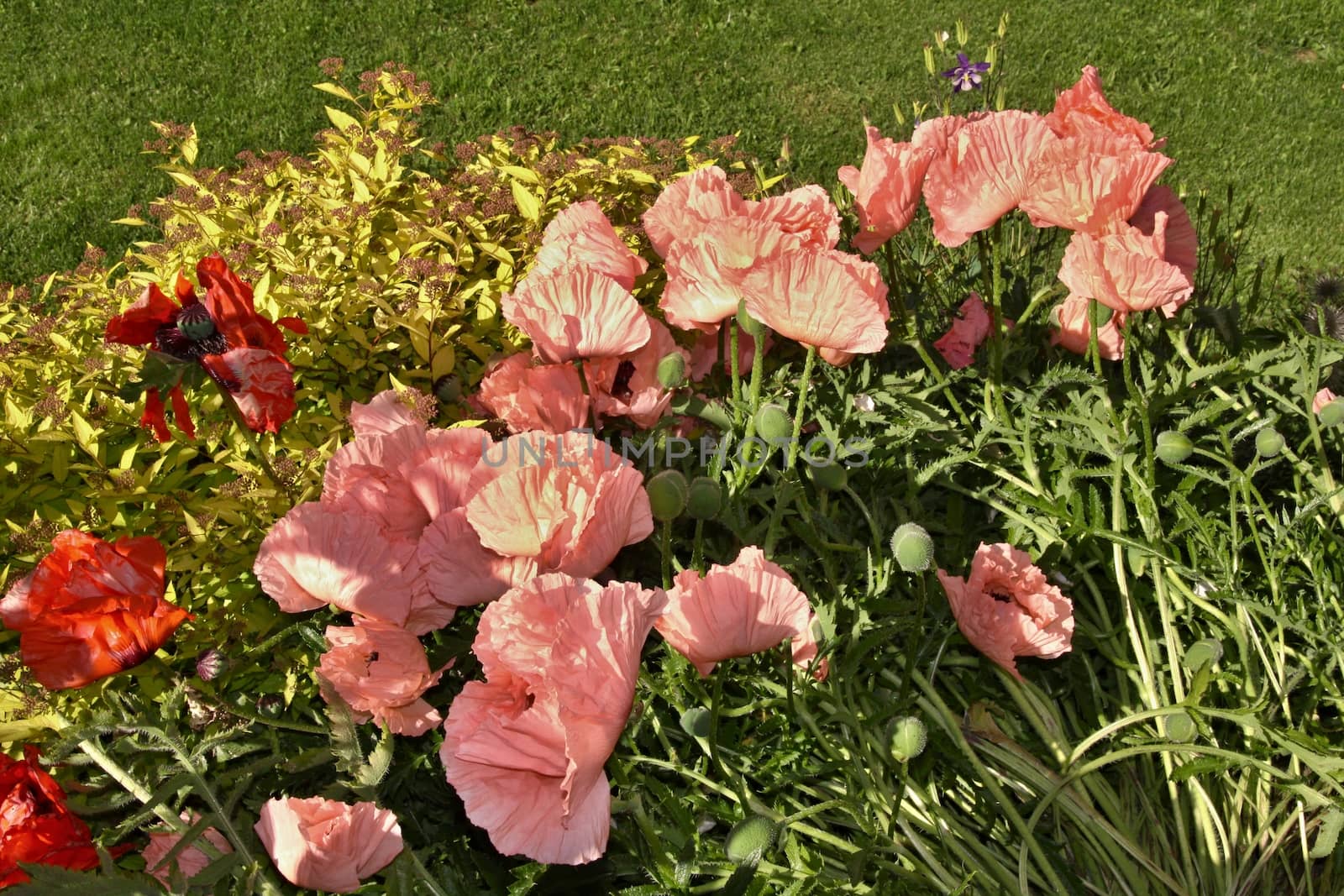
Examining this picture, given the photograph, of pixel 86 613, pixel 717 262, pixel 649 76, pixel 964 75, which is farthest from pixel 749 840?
pixel 649 76

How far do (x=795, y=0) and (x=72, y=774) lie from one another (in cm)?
484

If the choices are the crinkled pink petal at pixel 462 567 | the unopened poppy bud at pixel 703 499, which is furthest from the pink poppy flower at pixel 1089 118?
the crinkled pink petal at pixel 462 567

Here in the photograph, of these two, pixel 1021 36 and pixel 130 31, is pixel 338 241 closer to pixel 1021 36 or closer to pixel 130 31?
pixel 130 31

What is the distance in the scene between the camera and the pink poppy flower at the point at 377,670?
1118 millimetres

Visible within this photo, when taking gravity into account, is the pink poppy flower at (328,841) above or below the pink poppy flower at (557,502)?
below

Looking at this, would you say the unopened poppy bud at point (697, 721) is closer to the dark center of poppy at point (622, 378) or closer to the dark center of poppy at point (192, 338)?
the dark center of poppy at point (622, 378)

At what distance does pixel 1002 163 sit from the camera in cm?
141

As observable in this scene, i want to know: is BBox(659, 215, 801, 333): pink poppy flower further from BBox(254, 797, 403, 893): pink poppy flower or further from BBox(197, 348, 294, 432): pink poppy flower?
BBox(254, 797, 403, 893): pink poppy flower

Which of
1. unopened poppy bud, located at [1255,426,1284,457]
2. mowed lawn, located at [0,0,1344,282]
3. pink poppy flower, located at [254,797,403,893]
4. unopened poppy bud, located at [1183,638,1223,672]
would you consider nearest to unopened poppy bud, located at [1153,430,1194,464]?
unopened poppy bud, located at [1255,426,1284,457]

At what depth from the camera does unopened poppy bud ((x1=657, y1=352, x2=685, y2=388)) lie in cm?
140

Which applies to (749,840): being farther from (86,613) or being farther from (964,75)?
(964,75)

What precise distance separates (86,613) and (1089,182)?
49.6 inches

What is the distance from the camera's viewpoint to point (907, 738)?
3.47ft

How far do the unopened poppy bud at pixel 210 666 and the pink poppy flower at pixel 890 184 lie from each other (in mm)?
1041
